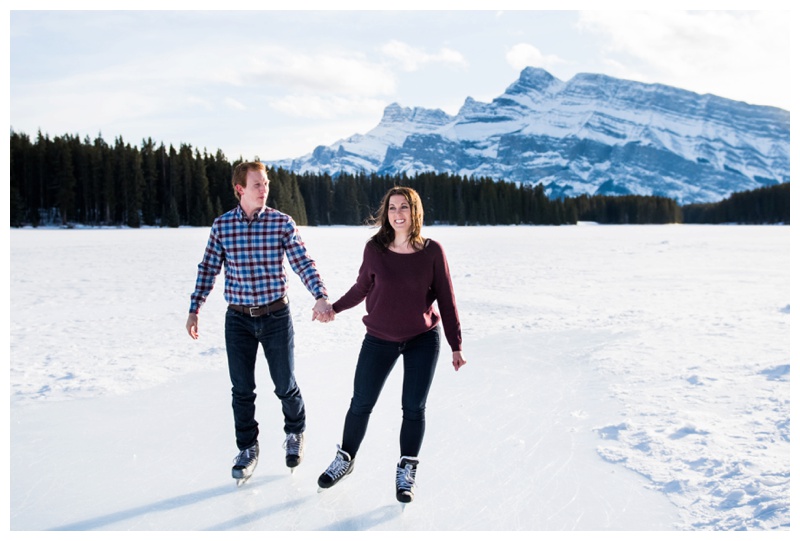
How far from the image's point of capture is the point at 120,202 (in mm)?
54062

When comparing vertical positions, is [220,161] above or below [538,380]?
above

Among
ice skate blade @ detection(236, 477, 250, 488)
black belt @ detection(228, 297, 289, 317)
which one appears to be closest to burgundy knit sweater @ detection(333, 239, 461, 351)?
black belt @ detection(228, 297, 289, 317)

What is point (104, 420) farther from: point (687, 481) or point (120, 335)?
point (687, 481)

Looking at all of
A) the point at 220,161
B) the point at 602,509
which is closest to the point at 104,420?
the point at 602,509

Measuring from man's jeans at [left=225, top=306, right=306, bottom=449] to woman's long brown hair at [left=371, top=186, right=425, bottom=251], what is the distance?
0.80m

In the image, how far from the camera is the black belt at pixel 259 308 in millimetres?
3631

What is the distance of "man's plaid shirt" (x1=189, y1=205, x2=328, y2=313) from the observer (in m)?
3.65

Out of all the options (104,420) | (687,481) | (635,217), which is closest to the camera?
(687,481)

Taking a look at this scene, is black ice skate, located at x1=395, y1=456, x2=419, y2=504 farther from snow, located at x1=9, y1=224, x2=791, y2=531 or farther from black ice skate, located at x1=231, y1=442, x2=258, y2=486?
black ice skate, located at x1=231, y1=442, x2=258, y2=486

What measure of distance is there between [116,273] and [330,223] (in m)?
70.8

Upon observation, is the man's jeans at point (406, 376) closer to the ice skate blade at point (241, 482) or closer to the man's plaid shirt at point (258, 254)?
the man's plaid shirt at point (258, 254)

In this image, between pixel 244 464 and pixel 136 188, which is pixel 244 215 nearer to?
pixel 244 464

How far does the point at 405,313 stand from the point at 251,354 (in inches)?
43.0

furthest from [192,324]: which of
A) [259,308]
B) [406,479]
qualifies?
[406,479]
